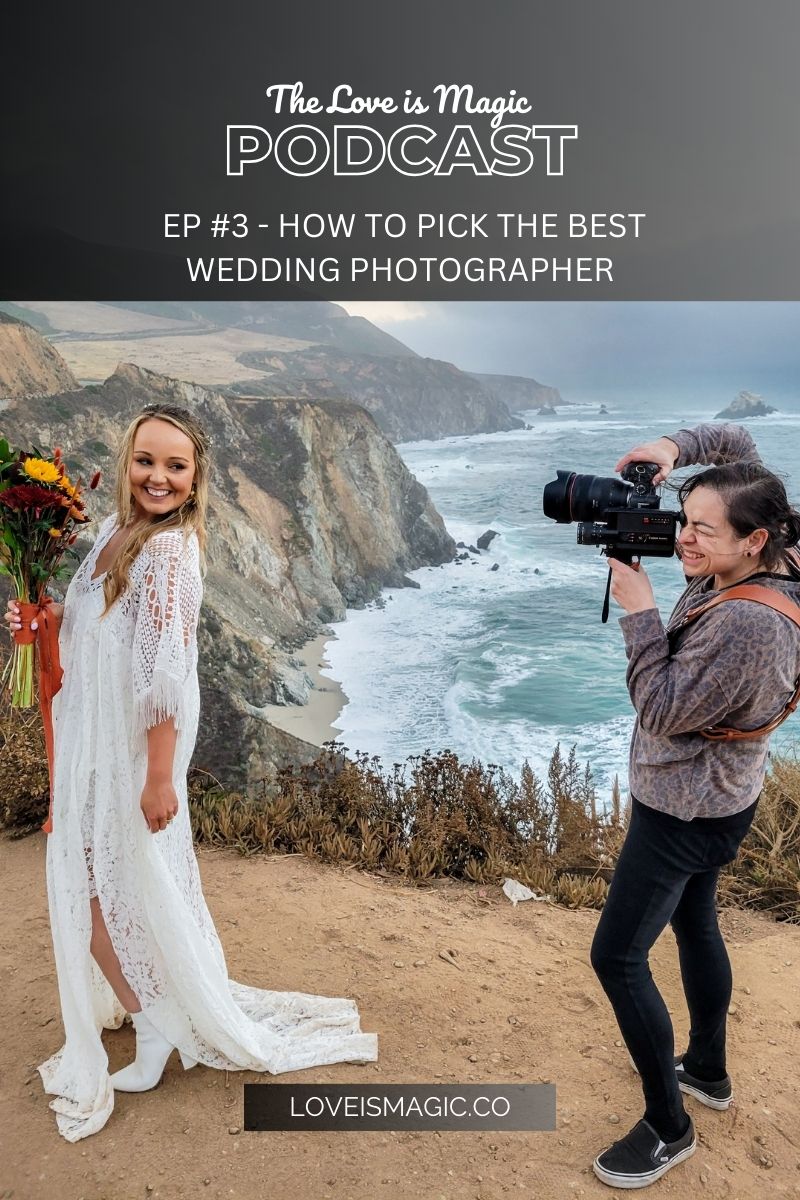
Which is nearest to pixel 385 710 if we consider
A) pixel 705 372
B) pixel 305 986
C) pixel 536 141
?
pixel 536 141

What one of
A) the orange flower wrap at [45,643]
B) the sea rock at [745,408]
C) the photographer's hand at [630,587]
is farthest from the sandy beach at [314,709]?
the sea rock at [745,408]

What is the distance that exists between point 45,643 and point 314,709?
5986mm

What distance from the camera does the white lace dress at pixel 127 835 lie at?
6.47 feet

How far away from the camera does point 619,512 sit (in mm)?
1760

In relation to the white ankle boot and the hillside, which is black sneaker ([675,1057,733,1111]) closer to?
the white ankle boot

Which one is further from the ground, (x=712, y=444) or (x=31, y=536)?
(x=712, y=444)

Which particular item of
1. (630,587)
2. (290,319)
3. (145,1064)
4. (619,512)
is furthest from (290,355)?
(630,587)

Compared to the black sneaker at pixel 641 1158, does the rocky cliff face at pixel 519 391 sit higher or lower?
higher

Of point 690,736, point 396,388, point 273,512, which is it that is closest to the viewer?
point 690,736

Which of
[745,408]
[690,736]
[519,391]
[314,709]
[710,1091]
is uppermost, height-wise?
[519,391]

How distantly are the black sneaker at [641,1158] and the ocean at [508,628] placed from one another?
454cm

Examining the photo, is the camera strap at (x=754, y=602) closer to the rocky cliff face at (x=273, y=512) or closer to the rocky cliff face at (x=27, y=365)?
the rocky cliff face at (x=273, y=512)

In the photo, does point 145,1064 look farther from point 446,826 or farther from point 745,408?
point 745,408

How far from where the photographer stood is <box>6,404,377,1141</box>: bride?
1.98m
